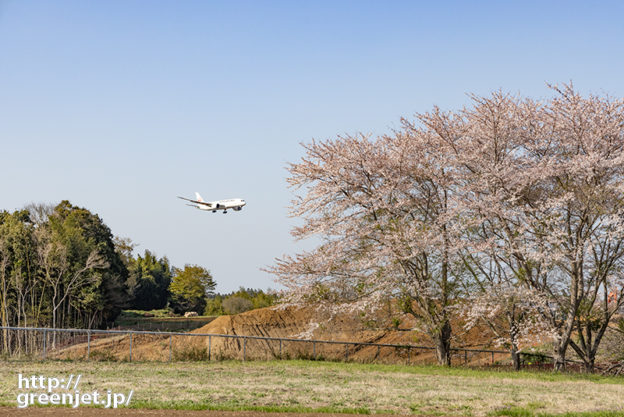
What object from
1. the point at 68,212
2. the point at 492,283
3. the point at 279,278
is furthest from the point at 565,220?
the point at 68,212

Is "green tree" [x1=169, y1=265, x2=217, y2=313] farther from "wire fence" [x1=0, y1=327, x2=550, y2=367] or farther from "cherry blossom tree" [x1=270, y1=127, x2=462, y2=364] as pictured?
"cherry blossom tree" [x1=270, y1=127, x2=462, y2=364]

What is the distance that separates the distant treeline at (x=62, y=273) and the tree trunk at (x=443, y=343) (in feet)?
57.5

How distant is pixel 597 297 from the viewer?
23.2m

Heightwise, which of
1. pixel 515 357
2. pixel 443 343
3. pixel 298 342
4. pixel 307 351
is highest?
pixel 443 343

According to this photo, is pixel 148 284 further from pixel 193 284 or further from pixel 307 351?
pixel 307 351

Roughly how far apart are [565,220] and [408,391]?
34.2 ft

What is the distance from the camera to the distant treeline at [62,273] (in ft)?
151

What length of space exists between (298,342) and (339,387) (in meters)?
14.5

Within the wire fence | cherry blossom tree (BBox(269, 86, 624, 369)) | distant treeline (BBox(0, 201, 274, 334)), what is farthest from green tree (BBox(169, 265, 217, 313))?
cherry blossom tree (BBox(269, 86, 624, 369))

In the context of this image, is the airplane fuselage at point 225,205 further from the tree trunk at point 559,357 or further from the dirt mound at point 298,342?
the tree trunk at point 559,357

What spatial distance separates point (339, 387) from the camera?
1552cm

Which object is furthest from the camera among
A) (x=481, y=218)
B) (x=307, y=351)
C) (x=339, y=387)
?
(x=307, y=351)

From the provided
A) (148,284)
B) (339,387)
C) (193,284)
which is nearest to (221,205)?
(339,387)

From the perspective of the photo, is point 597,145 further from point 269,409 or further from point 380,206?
point 269,409
